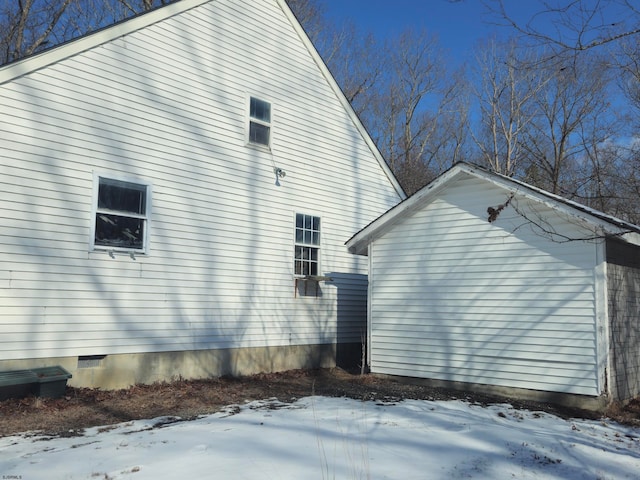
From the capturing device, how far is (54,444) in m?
6.14

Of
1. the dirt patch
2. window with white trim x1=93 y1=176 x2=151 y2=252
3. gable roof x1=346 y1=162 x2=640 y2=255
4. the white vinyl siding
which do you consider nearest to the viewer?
the dirt patch

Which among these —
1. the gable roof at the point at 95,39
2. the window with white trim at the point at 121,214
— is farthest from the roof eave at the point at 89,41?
the window with white trim at the point at 121,214

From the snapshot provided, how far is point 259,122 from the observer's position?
12.2 meters

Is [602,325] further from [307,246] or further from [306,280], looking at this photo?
[307,246]

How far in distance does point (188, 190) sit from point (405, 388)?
18.0 ft

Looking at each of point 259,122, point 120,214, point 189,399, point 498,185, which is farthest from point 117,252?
point 498,185

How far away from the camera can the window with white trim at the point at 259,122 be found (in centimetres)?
1211

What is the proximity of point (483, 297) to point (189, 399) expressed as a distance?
211 inches

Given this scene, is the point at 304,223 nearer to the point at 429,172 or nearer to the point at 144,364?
the point at 144,364

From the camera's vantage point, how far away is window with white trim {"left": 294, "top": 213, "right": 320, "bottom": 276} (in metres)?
12.8

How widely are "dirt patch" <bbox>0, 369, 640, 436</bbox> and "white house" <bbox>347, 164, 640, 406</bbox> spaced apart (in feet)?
1.69

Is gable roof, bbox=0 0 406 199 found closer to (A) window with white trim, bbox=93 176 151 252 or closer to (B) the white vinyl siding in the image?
(A) window with white trim, bbox=93 176 151 252

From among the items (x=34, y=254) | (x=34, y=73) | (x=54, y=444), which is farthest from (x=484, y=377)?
(x=34, y=73)

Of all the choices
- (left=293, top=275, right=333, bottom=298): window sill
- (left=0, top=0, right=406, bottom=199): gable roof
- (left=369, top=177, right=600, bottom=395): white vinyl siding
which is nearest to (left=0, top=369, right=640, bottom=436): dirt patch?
(left=369, top=177, right=600, bottom=395): white vinyl siding
